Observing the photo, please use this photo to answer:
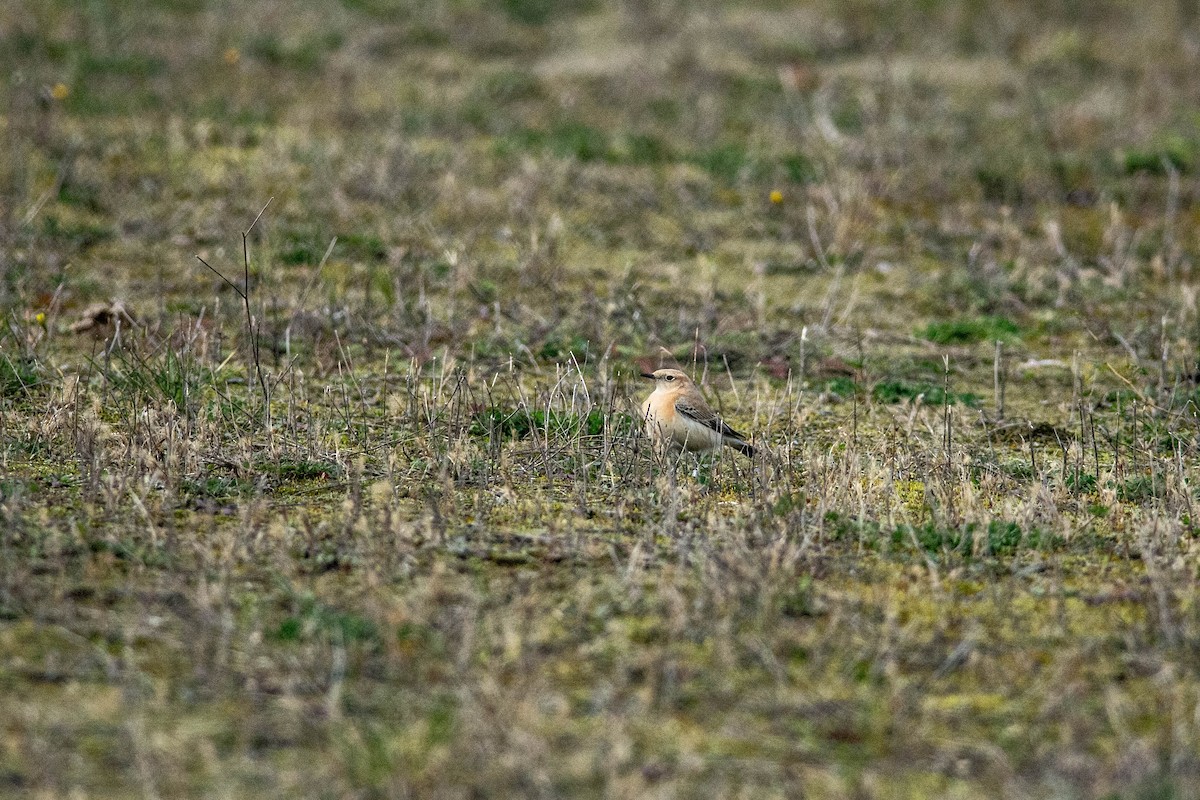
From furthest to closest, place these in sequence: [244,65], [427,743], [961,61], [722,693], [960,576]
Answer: [961,61], [244,65], [960,576], [722,693], [427,743]

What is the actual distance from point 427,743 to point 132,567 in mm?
1499

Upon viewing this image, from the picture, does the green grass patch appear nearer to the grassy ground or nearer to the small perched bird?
the grassy ground

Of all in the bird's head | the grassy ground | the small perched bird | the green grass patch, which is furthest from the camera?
the green grass patch

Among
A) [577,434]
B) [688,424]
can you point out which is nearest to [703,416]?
[688,424]

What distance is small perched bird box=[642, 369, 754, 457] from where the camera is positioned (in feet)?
19.6

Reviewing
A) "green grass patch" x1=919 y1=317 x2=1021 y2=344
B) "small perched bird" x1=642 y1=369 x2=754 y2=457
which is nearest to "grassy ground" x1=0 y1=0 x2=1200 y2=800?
"green grass patch" x1=919 y1=317 x2=1021 y2=344

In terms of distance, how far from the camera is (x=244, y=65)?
43.3ft

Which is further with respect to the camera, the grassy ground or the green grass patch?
the green grass patch

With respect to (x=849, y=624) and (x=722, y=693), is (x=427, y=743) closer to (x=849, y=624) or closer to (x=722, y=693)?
(x=722, y=693)

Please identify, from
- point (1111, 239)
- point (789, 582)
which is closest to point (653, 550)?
point (789, 582)

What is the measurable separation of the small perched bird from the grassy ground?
0.17 meters

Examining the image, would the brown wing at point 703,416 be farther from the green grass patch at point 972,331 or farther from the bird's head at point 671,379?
the green grass patch at point 972,331

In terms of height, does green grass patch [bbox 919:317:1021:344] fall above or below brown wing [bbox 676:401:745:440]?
below

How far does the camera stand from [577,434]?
5773 mm
